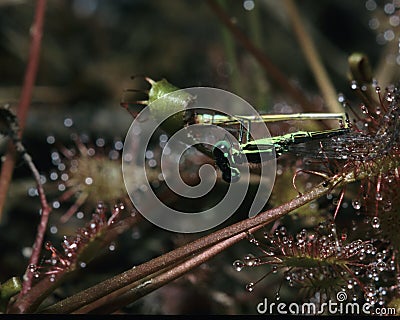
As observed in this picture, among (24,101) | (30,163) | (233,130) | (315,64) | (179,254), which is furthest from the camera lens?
(315,64)

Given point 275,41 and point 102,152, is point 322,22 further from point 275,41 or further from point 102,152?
point 102,152

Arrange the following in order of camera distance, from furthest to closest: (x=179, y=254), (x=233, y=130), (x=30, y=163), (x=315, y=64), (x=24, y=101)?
1. (x=315, y=64)
2. (x=24, y=101)
3. (x=30, y=163)
4. (x=233, y=130)
5. (x=179, y=254)

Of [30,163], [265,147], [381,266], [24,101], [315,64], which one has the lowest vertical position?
[381,266]

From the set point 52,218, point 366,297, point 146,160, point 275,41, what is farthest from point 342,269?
point 275,41

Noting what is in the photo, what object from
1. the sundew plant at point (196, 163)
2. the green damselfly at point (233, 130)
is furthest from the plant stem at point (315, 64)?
the green damselfly at point (233, 130)

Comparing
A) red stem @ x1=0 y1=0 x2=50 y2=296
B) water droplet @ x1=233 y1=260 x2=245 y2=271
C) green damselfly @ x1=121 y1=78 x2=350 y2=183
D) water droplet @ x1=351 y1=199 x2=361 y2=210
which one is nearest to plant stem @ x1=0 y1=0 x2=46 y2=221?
red stem @ x1=0 y1=0 x2=50 y2=296

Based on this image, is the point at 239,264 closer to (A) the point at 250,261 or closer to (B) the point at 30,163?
(A) the point at 250,261

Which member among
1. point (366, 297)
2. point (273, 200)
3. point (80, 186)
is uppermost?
point (80, 186)

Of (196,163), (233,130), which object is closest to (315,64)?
(196,163)

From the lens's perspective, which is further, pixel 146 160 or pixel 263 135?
pixel 146 160

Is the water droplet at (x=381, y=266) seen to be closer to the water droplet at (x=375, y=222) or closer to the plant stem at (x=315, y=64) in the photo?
the water droplet at (x=375, y=222)
